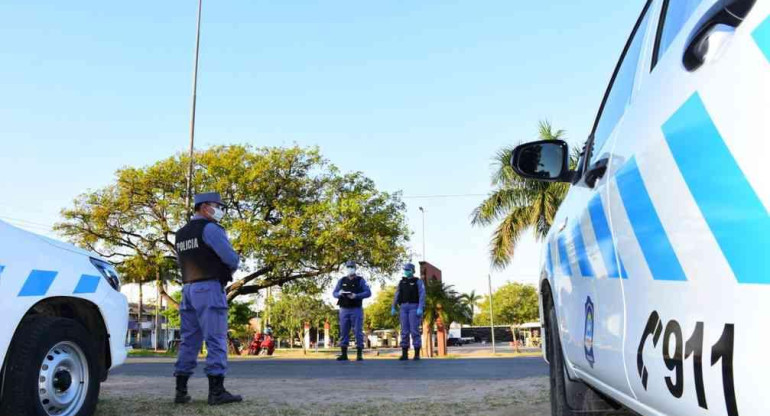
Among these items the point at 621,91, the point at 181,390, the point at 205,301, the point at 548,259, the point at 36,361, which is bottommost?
the point at 181,390

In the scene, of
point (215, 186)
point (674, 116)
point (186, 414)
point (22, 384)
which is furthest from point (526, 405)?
point (215, 186)

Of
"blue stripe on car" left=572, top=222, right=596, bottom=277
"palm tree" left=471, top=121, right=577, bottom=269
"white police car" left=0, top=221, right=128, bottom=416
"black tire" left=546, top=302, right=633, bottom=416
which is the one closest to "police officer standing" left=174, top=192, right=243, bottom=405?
Result: "white police car" left=0, top=221, right=128, bottom=416

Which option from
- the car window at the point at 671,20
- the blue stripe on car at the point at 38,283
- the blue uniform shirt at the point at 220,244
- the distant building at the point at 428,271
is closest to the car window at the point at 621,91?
the car window at the point at 671,20

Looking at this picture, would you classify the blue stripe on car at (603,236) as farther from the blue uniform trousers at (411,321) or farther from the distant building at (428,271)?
the distant building at (428,271)

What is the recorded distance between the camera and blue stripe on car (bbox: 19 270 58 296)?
3602 millimetres

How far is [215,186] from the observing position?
27.2 metres

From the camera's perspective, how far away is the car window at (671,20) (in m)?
1.73

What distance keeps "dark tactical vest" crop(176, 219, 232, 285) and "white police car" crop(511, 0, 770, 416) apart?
3.54m

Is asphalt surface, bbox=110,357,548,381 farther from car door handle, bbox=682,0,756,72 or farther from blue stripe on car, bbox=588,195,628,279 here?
car door handle, bbox=682,0,756,72

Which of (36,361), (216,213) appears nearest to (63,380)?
(36,361)

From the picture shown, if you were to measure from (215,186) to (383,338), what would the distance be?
6542cm

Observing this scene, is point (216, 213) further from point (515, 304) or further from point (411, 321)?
point (515, 304)

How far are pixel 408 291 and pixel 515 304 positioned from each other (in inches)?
2619

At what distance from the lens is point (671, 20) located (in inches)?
75.2
